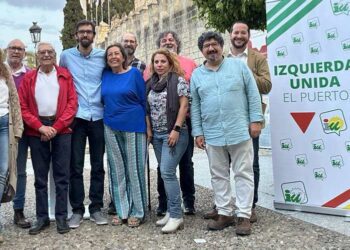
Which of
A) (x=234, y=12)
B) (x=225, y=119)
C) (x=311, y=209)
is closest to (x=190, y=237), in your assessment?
(x=225, y=119)

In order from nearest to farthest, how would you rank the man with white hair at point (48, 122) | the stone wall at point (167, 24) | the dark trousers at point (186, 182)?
1. the man with white hair at point (48, 122)
2. the dark trousers at point (186, 182)
3. the stone wall at point (167, 24)

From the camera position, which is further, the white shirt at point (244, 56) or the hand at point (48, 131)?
the white shirt at point (244, 56)

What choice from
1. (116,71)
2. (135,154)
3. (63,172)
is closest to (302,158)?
(135,154)

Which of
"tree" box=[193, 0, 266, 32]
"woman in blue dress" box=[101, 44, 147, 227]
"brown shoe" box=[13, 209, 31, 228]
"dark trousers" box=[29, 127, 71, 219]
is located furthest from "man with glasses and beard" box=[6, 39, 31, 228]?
"tree" box=[193, 0, 266, 32]

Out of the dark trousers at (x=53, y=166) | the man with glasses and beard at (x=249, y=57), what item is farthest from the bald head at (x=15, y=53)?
the man with glasses and beard at (x=249, y=57)

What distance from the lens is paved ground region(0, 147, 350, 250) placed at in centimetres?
454

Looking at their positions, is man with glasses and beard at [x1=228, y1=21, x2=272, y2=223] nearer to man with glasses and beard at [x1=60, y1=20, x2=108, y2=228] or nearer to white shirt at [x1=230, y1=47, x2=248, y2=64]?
white shirt at [x1=230, y1=47, x2=248, y2=64]

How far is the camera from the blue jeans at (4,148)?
479 centimetres

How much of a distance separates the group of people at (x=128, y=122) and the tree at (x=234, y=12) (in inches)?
83.7

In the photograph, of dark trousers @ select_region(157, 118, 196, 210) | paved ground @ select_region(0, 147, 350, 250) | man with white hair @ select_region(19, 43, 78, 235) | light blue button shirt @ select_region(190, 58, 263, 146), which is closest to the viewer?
paved ground @ select_region(0, 147, 350, 250)

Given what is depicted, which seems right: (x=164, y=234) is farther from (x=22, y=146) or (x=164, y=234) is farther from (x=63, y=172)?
(x=22, y=146)

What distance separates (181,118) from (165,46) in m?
1.06

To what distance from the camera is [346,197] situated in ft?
17.3

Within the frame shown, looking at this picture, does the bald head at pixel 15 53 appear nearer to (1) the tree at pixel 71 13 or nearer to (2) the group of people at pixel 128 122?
(2) the group of people at pixel 128 122
